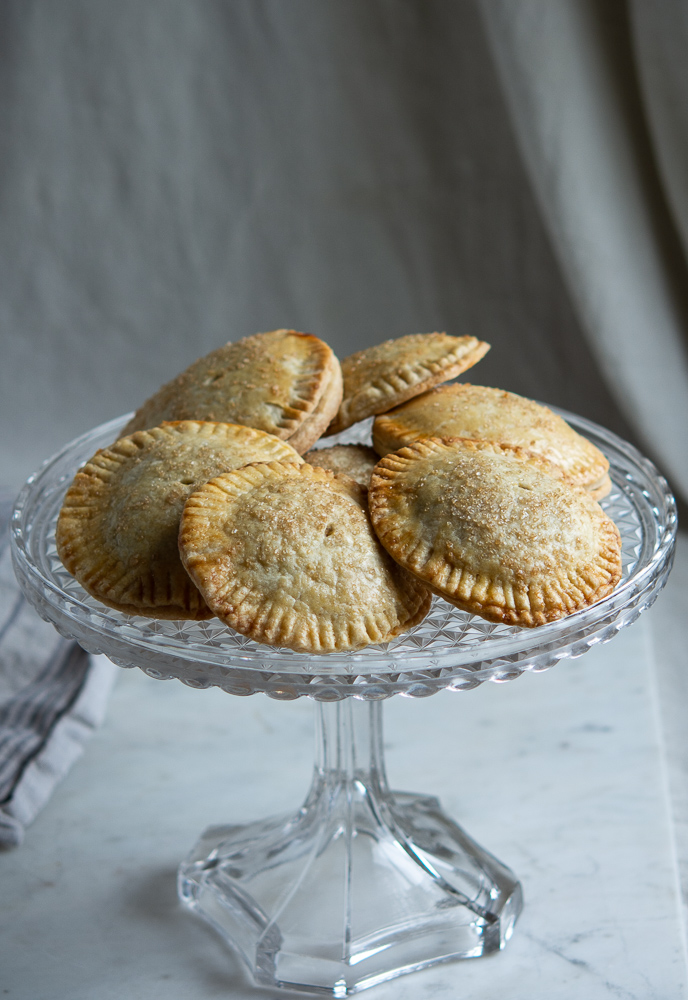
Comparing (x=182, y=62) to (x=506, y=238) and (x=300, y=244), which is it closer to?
(x=300, y=244)

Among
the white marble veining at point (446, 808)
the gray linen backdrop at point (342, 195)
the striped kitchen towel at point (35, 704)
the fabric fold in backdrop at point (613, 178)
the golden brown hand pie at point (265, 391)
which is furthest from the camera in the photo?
the gray linen backdrop at point (342, 195)

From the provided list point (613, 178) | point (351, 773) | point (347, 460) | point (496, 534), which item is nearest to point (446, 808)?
point (351, 773)

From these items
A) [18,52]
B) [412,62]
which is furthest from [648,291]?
[18,52]

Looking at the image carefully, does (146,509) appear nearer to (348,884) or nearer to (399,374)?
(399,374)

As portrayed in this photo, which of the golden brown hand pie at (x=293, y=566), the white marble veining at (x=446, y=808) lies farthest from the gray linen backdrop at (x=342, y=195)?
the golden brown hand pie at (x=293, y=566)

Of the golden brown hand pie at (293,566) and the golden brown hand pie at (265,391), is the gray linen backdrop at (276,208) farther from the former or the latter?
the golden brown hand pie at (293,566)

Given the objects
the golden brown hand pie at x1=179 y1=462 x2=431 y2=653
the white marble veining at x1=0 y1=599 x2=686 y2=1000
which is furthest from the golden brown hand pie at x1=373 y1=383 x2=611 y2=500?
the white marble veining at x1=0 y1=599 x2=686 y2=1000
